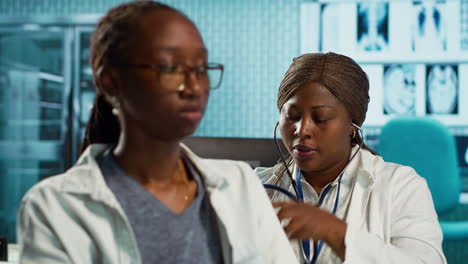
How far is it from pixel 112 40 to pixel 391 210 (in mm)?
771

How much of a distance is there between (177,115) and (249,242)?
231 millimetres

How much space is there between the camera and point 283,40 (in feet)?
14.3

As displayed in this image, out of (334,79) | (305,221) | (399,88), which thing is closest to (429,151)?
(399,88)

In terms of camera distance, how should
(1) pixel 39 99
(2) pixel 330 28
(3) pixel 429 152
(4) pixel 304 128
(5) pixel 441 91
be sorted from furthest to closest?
(1) pixel 39 99
(2) pixel 330 28
(5) pixel 441 91
(3) pixel 429 152
(4) pixel 304 128

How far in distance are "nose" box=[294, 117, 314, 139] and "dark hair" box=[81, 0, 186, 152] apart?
0.48 m

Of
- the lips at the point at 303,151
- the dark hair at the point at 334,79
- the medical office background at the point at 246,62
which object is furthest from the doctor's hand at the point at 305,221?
the medical office background at the point at 246,62

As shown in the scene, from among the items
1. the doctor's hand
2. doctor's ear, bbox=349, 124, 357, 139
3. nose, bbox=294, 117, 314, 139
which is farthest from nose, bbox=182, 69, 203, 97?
doctor's ear, bbox=349, 124, 357, 139

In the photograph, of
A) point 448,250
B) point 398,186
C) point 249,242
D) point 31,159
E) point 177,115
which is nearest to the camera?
point 177,115

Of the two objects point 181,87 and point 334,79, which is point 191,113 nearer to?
point 181,87

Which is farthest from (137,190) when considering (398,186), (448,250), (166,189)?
(448,250)

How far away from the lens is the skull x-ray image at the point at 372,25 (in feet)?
13.0

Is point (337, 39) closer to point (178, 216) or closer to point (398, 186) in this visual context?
point (398, 186)

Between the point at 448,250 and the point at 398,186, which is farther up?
the point at 398,186

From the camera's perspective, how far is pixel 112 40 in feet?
2.46
